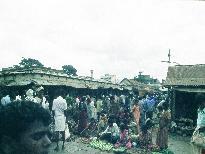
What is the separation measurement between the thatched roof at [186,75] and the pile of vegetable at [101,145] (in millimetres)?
7740

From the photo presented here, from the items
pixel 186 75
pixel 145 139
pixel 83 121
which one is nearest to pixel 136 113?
pixel 145 139

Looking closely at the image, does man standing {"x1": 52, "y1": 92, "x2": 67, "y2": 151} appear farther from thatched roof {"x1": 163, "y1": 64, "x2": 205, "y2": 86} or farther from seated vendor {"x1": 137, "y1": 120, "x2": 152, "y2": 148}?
thatched roof {"x1": 163, "y1": 64, "x2": 205, "y2": 86}

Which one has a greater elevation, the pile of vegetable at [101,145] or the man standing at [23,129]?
the man standing at [23,129]

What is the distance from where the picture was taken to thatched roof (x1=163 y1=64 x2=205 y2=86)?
19453 mm

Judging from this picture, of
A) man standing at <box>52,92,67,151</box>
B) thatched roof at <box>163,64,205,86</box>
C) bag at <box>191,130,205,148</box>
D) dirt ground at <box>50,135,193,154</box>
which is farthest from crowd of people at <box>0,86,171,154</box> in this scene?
thatched roof at <box>163,64,205,86</box>

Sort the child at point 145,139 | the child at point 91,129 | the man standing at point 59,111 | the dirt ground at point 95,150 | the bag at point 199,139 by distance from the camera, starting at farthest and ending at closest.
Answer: the child at point 91,129 < the child at point 145,139 < the dirt ground at point 95,150 < the man standing at point 59,111 < the bag at point 199,139

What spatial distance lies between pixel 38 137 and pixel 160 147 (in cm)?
1134

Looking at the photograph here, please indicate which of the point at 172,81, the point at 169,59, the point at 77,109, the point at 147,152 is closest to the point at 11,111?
the point at 147,152

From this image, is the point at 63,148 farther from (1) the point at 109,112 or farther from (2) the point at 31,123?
(2) the point at 31,123

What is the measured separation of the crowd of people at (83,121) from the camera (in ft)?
6.43

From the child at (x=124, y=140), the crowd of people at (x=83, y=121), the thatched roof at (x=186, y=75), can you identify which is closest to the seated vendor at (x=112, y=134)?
the crowd of people at (x=83, y=121)

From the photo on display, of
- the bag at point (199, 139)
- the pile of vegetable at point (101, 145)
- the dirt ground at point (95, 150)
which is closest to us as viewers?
the bag at point (199, 139)

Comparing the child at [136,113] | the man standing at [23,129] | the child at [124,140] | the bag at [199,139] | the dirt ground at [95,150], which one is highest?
the man standing at [23,129]

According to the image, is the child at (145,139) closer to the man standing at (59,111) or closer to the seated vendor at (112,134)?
the seated vendor at (112,134)
